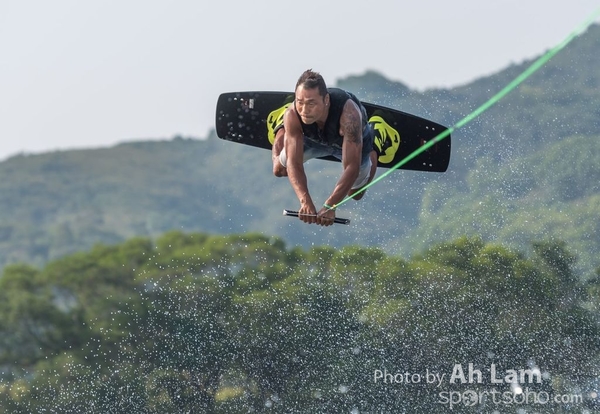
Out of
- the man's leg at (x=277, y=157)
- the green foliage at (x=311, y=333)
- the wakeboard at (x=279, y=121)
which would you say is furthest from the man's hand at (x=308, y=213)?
the green foliage at (x=311, y=333)

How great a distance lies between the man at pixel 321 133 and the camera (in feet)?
19.1

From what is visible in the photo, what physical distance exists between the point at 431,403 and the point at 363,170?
7160 mm

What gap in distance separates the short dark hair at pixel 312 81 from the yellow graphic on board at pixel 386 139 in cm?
236

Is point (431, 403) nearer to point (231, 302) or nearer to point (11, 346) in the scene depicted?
point (231, 302)

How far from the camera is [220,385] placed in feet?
47.3

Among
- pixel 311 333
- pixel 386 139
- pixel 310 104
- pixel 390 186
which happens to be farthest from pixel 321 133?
pixel 390 186

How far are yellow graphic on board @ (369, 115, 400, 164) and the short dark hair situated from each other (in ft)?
7.74

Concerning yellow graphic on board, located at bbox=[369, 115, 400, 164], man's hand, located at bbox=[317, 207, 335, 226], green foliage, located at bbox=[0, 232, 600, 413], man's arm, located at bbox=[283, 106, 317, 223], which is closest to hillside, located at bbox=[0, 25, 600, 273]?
green foliage, located at bbox=[0, 232, 600, 413]

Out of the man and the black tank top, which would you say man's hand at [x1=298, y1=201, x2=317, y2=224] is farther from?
the black tank top

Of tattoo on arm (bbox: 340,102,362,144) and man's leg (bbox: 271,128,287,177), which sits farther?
man's leg (bbox: 271,128,287,177)

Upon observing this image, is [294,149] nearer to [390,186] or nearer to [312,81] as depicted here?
[312,81]

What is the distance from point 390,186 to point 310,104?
21.8 m

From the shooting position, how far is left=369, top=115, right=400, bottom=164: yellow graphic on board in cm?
818

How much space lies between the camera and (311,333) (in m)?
14.4
